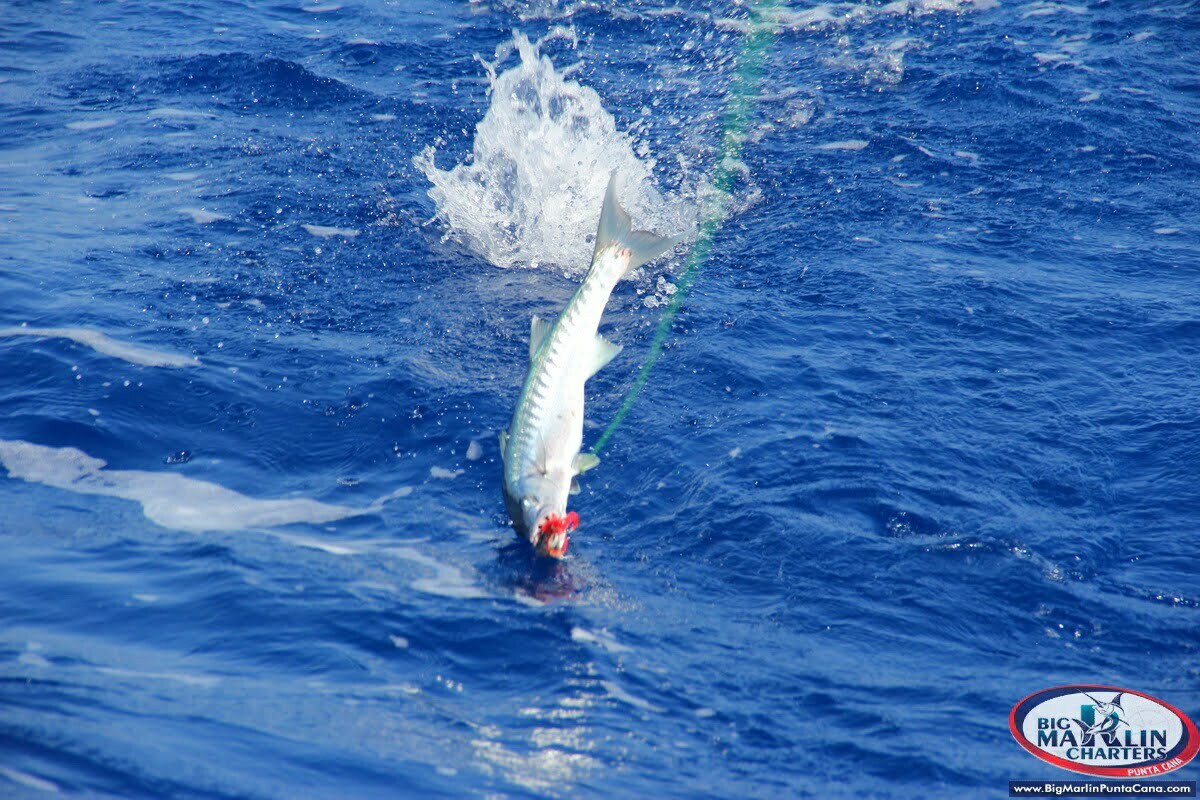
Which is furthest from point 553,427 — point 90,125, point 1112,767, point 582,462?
point 90,125

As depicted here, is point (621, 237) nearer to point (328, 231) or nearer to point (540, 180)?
point (540, 180)

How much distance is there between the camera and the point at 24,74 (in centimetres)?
1614

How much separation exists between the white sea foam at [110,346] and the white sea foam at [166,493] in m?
1.23

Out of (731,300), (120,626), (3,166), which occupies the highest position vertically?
(3,166)

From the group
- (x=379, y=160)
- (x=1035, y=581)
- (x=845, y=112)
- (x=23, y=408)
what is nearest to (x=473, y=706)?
(x=1035, y=581)

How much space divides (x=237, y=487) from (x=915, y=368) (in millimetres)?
5656

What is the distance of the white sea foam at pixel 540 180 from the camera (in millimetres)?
11336

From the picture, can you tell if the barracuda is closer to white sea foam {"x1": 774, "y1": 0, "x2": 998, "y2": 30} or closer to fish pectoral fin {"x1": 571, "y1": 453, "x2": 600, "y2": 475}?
fish pectoral fin {"x1": 571, "y1": 453, "x2": 600, "y2": 475}

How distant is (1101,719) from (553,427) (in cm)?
343

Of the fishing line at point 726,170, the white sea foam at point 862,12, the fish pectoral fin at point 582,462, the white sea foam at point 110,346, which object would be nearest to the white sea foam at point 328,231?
the white sea foam at point 110,346

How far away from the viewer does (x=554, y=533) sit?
630 cm

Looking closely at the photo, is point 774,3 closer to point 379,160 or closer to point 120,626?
point 379,160

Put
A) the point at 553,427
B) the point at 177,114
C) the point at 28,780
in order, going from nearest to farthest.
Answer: the point at 28,780 → the point at 553,427 → the point at 177,114

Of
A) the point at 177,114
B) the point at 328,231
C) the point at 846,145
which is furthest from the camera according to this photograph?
the point at 177,114
